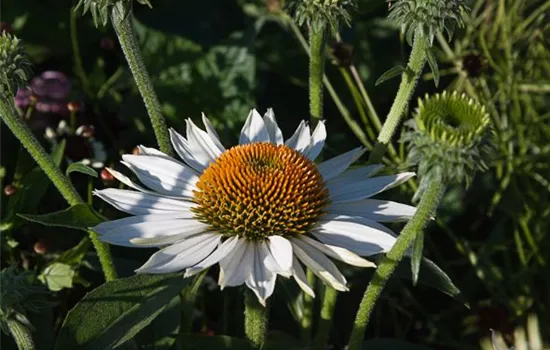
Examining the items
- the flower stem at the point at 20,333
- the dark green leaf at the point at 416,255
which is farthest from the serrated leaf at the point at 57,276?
the dark green leaf at the point at 416,255

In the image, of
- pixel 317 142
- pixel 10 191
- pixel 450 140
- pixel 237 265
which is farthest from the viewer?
pixel 10 191

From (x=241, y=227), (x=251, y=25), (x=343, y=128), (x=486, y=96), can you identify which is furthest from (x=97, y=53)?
(x=241, y=227)

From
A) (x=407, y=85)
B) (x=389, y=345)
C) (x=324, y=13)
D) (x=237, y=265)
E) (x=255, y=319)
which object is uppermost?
(x=324, y=13)

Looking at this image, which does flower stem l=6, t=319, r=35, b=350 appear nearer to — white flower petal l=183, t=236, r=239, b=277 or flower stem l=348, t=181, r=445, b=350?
white flower petal l=183, t=236, r=239, b=277

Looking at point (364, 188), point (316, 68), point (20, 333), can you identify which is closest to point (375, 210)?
point (364, 188)

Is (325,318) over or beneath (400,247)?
beneath

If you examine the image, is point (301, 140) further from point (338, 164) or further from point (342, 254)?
point (342, 254)

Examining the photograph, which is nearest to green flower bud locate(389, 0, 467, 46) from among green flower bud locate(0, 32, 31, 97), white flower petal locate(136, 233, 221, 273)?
white flower petal locate(136, 233, 221, 273)
